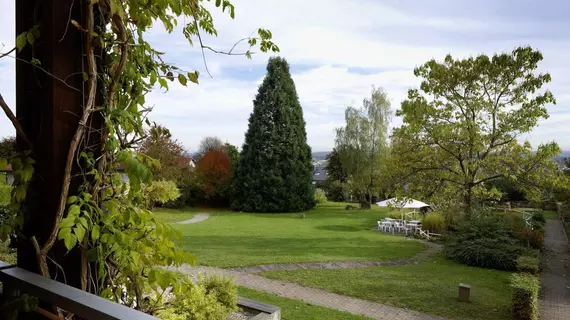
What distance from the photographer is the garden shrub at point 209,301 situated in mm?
4749

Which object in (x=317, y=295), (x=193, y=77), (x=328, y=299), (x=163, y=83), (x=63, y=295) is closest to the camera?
(x=63, y=295)

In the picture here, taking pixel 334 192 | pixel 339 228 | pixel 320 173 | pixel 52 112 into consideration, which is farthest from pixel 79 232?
pixel 320 173

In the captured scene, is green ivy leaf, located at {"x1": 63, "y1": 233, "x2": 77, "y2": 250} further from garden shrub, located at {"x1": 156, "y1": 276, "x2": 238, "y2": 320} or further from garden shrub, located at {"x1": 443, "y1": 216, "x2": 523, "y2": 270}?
garden shrub, located at {"x1": 443, "y1": 216, "x2": 523, "y2": 270}

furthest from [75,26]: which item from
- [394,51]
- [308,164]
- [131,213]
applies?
[308,164]

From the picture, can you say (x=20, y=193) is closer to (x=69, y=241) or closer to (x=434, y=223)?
(x=69, y=241)

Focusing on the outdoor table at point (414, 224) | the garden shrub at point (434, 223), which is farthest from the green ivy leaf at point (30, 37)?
the garden shrub at point (434, 223)

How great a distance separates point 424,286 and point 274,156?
19946 mm

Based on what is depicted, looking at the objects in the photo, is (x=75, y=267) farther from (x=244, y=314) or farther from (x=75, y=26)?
(x=244, y=314)

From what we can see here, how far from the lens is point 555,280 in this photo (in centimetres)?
1048

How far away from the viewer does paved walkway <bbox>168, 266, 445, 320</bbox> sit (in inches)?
275

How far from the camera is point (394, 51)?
37.5 feet

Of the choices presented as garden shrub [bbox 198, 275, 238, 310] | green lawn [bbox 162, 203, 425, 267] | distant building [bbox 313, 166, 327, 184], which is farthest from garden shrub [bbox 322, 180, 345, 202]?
garden shrub [bbox 198, 275, 238, 310]

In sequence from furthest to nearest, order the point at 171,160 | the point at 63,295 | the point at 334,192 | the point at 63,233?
1. the point at 334,192
2. the point at 171,160
3. the point at 63,233
4. the point at 63,295

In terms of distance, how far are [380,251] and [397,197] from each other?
2881mm
